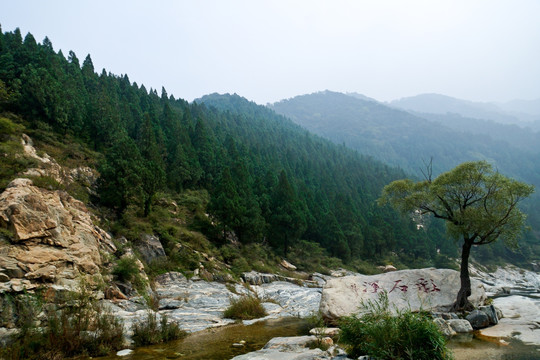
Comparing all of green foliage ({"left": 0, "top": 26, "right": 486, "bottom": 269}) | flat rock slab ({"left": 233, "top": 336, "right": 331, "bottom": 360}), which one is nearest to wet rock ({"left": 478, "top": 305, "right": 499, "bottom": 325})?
flat rock slab ({"left": 233, "top": 336, "right": 331, "bottom": 360})

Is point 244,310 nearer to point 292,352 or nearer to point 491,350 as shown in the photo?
point 292,352

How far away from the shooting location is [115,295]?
15.8 meters

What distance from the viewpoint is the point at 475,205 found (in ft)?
57.7

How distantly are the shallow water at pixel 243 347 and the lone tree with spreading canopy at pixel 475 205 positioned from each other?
5773mm

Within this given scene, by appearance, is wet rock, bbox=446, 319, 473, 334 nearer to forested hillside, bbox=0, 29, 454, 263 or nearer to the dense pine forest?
forested hillside, bbox=0, 29, 454, 263

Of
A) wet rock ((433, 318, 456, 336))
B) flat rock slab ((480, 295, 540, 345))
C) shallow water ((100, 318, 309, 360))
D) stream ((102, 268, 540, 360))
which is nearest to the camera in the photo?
shallow water ((100, 318, 309, 360))

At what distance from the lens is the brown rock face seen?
41.9ft

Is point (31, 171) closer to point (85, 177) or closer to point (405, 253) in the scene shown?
point (85, 177)

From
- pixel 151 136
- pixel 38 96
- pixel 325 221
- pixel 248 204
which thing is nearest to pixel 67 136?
pixel 38 96

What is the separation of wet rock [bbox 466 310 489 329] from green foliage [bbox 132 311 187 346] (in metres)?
13.3

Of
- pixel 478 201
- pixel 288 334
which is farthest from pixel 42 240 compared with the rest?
pixel 478 201

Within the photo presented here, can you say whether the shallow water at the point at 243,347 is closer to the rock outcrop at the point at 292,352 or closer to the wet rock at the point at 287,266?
the rock outcrop at the point at 292,352

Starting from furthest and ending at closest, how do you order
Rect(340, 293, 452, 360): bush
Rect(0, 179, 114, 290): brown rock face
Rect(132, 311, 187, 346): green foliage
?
Rect(0, 179, 114, 290): brown rock face < Rect(132, 311, 187, 346): green foliage < Rect(340, 293, 452, 360): bush

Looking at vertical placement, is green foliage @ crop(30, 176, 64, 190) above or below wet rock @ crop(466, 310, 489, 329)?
above
